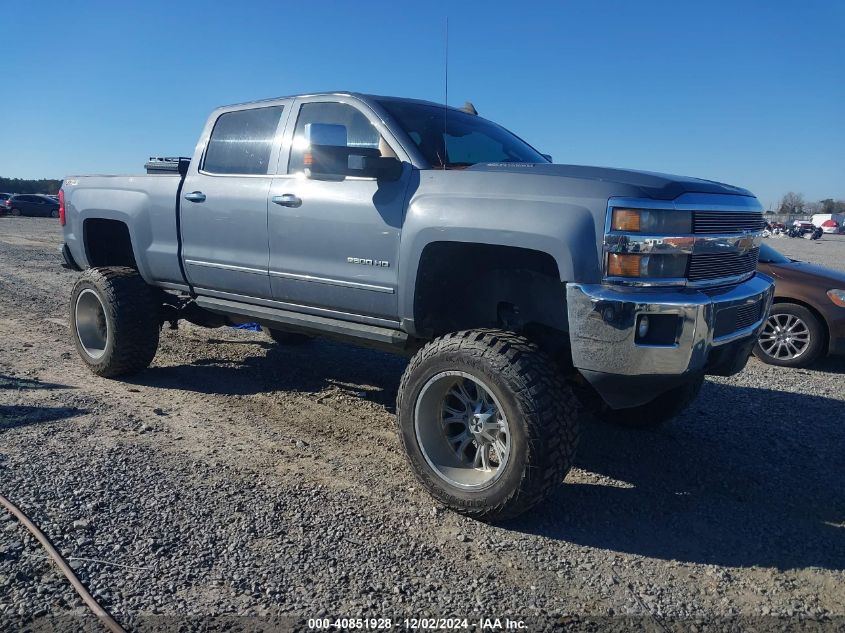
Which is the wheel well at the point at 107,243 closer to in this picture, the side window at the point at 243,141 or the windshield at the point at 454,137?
the side window at the point at 243,141

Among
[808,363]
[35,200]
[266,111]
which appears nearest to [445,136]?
[266,111]

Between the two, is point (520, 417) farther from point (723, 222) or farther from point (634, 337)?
point (723, 222)

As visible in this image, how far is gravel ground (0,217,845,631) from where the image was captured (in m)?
2.73

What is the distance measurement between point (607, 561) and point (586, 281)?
4.19ft

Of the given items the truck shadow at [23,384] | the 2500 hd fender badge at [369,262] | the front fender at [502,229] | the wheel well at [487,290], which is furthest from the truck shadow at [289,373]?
the front fender at [502,229]

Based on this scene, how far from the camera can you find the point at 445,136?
174 inches

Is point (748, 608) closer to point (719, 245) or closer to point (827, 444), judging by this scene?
point (719, 245)

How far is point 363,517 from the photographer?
3402 millimetres

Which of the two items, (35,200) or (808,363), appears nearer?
(808,363)

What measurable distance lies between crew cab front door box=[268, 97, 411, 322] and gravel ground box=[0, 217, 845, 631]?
3.22 ft

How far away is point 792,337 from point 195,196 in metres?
5.96

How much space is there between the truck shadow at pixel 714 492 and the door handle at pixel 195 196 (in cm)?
322

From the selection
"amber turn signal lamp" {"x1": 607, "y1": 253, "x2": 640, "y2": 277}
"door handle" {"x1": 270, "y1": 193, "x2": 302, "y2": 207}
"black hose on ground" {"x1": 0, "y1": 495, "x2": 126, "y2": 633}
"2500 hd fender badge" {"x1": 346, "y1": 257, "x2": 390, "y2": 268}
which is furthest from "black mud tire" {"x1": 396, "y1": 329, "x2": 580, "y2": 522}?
"black hose on ground" {"x1": 0, "y1": 495, "x2": 126, "y2": 633}

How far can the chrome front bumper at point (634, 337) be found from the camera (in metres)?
3.04
